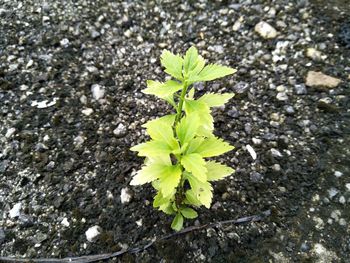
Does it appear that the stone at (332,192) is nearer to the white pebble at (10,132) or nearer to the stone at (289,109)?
the stone at (289,109)

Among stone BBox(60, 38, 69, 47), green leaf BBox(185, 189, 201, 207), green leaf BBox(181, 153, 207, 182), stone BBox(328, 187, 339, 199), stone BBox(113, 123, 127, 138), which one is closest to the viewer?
green leaf BBox(181, 153, 207, 182)

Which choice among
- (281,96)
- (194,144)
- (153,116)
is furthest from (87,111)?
(281,96)

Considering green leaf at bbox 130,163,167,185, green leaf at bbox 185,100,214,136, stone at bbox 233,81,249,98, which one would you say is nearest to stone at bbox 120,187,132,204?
green leaf at bbox 130,163,167,185

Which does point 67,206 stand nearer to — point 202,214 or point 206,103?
point 202,214

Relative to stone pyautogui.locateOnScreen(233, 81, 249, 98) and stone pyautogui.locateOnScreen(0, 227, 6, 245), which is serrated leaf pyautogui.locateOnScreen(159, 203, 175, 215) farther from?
stone pyautogui.locateOnScreen(233, 81, 249, 98)

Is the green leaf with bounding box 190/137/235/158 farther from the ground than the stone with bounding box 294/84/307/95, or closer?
farther from the ground

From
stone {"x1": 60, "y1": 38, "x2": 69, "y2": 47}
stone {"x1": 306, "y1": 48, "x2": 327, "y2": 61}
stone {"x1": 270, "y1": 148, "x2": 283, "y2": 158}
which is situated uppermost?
stone {"x1": 60, "y1": 38, "x2": 69, "y2": 47}
